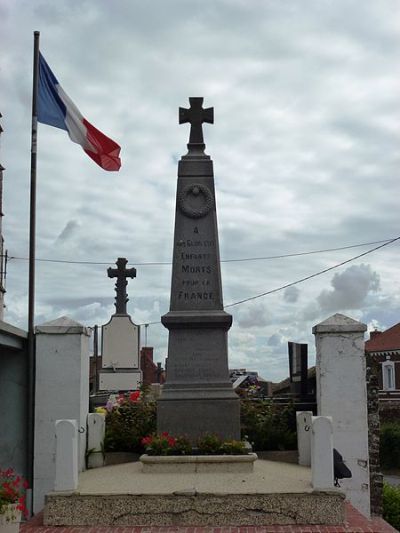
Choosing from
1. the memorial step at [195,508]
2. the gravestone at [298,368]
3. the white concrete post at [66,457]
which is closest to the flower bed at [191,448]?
the memorial step at [195,508]

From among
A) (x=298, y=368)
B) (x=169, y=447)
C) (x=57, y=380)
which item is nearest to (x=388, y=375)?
(x=298, y=368)

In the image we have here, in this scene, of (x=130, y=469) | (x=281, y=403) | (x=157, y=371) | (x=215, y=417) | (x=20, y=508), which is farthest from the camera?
(x=157, y=371)

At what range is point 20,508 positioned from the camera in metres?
7.75

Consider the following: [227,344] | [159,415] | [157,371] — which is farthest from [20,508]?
[157,371]

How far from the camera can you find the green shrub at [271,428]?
12008 millimetres

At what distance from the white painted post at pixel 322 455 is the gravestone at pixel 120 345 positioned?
15.7 m

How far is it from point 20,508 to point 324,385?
5059 millimetres

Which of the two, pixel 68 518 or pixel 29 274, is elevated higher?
pixel 29 274

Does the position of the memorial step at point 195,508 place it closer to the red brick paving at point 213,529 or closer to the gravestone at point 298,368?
the red brick paving at point 213,529

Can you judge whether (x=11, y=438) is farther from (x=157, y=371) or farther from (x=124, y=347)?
(x=157, y=371)

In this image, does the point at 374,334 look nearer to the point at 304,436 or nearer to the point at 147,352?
the point at 147,352

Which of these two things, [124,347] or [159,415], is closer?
[159,415]

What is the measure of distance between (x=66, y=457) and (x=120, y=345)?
1608cm

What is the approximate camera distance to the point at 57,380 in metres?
11.3
